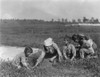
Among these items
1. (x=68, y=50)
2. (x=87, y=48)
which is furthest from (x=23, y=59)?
(x=87, y=48)

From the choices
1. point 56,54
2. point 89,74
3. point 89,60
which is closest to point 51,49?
point 56,54

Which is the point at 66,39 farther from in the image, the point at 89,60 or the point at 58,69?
the point at 58,69

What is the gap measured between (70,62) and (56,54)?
1.05 m

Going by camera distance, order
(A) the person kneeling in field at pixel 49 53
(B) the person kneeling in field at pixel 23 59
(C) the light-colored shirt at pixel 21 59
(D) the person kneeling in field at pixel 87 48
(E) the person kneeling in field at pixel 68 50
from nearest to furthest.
Result: (B) the person kneeling in field at pixel 23 59, (C) the light-colored shirt at pixel 21 59, (A) the person kneeling in field at pixel 49 53, (E) the person kneeling in field at pixel 68 50, (D) the person kneeling in field at pixel 87 48

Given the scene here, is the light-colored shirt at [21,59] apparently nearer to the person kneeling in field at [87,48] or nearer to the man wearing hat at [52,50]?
the man wearing hat at [52,50]

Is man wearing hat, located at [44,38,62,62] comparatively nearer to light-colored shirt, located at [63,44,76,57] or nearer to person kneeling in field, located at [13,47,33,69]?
light-colored shirt, located at [63,44,76,57]

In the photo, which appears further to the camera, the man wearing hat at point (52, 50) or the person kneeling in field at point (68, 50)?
the person kneeling in field at point (68, 50)

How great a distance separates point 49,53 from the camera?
841cm

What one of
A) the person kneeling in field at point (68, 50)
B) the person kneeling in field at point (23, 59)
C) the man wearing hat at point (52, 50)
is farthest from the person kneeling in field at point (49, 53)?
the person kneeling in field at point (23, 59)

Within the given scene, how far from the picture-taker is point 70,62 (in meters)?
7.56

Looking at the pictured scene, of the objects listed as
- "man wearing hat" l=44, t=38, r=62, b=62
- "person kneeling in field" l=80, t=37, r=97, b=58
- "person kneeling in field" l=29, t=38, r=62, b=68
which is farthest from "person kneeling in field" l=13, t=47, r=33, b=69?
"person kneeling in field" l=80, t=37, r=97, b=58

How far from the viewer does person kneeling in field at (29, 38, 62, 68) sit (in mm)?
7829

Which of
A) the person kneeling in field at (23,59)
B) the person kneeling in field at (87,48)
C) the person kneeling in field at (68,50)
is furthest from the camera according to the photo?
the person kneeling in field at (87,48)

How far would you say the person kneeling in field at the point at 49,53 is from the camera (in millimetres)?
7829
